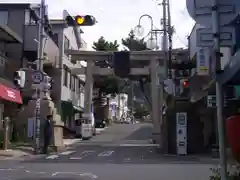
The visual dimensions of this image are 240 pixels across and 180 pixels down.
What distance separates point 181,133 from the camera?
2120 cm

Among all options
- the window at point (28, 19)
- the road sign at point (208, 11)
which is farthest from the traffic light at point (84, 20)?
the window at point (28, 19)

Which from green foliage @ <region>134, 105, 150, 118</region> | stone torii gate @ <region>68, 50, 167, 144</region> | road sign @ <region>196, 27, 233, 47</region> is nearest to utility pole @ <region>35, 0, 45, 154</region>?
road sign @ <region>196, 27, 233, 47</region>

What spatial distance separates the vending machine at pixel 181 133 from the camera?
21156 mm

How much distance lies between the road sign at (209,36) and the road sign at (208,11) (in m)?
0.13

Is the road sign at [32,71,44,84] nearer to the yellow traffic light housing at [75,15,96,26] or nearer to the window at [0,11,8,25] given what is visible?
the yellow traffic light housing at [75,15,96,26]

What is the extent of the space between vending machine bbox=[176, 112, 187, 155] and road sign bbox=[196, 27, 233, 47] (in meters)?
14.9

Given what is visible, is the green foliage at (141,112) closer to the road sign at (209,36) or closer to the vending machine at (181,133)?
the vending machine at (181,133)

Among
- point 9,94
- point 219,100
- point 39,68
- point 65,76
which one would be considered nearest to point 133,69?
point 65,76

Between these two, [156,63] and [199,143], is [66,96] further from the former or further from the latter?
[199,143]

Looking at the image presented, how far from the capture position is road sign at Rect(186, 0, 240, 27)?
634 centimetres

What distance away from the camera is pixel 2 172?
12234mm

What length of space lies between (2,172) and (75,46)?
33494mm

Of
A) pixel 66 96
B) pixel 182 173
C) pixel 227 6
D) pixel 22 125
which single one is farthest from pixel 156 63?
pixel 227 6

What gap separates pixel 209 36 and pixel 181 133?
50.0 ft
